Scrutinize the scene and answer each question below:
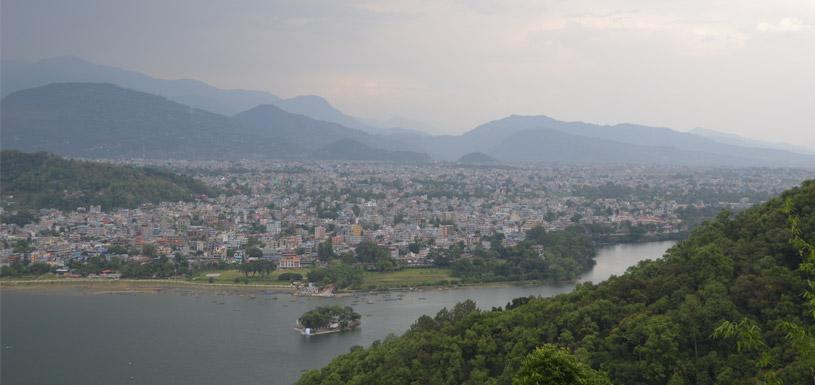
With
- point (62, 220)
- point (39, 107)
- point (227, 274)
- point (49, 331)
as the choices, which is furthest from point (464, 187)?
point (39, 107)

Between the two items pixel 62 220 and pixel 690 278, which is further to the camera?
pixel 62 220

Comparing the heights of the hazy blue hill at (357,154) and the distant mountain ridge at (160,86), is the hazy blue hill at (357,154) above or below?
below

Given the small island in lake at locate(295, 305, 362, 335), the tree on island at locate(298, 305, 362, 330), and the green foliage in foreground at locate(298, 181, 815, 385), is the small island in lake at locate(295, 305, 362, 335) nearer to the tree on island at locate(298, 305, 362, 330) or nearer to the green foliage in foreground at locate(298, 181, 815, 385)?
the tree on island at locate(298, 305, 362, 330)

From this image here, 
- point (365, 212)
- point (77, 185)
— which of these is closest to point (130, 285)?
point (365, 212)

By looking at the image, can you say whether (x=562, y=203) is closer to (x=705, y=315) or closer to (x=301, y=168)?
(x=301, y=168)

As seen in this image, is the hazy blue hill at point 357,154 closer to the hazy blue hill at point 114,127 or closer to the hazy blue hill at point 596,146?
the hazy blue hill at point 114,127

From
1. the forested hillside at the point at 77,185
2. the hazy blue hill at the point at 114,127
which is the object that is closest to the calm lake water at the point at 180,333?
the forested hillside at the point at 77,185
